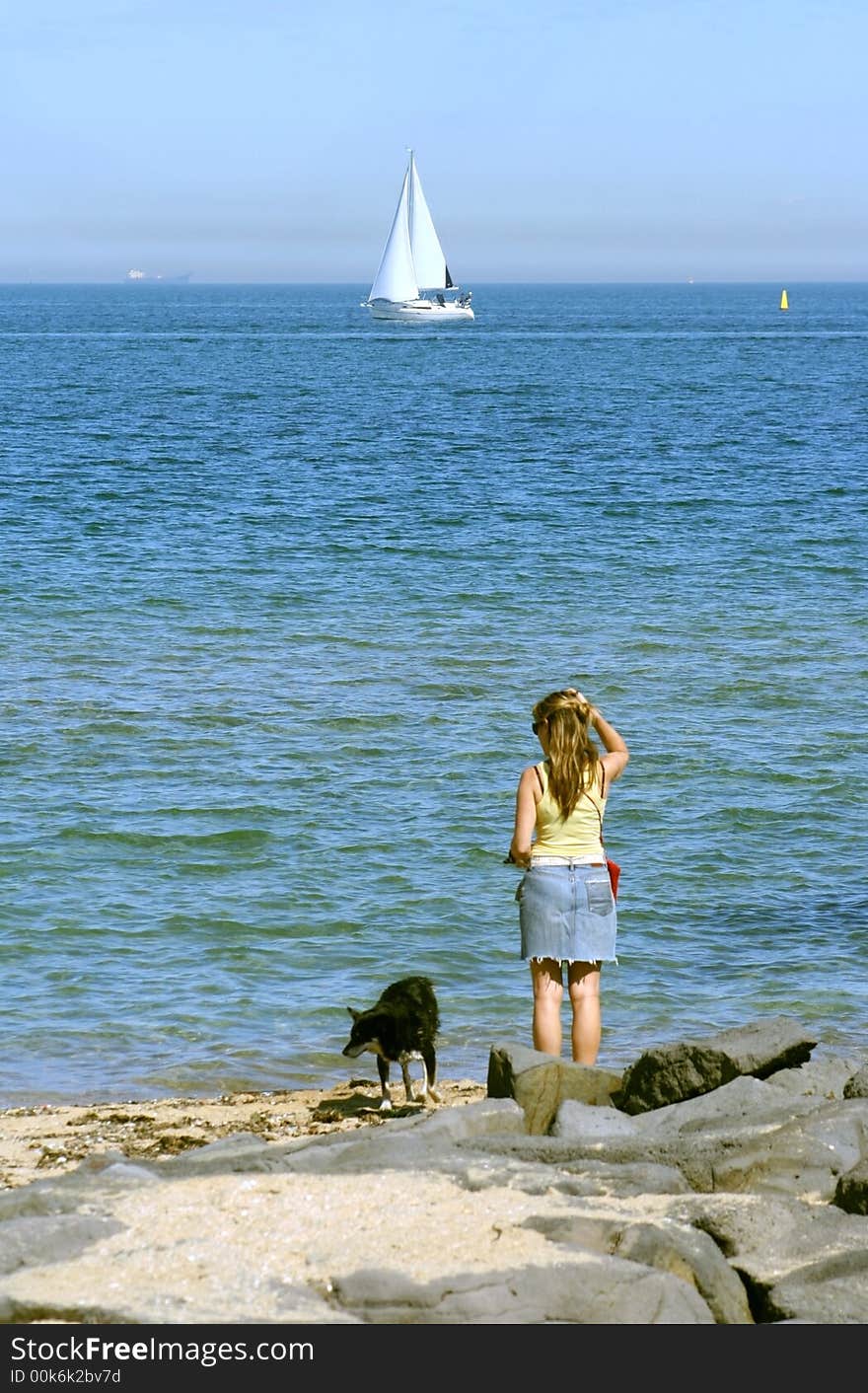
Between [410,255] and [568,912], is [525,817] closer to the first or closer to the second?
[568,912]

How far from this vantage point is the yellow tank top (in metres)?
7.98

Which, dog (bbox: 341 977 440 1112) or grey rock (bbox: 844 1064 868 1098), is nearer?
grey rock (bbox: 844 1064 868 1098)

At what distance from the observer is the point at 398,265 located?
406ft

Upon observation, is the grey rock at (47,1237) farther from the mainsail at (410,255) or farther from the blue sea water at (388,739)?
the mainsail at (410,255)

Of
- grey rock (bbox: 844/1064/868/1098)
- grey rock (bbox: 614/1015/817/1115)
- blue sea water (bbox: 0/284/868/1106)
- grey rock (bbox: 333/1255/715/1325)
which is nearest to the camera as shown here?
grey rock (bbox: 333/1255/715/1325)

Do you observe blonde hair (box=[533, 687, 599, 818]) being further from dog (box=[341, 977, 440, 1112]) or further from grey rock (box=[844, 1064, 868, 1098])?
grey rock (box=[844, 1064, 868, 1098])

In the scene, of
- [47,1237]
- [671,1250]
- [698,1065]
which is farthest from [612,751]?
[47,1237]

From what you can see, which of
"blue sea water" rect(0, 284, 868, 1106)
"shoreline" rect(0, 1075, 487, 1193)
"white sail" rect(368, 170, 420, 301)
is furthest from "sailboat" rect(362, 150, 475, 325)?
"shoreline" rect(0, 1075, 487, 1193)

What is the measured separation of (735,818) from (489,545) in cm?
1645

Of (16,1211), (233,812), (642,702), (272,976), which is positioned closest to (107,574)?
Result: (642,702)

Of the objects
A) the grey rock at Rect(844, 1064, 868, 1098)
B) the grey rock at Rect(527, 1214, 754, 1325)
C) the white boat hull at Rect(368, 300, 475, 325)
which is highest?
the white boat hull at Rect(368, 300, 475, 325)

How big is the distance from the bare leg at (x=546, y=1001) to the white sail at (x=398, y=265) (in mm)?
113405

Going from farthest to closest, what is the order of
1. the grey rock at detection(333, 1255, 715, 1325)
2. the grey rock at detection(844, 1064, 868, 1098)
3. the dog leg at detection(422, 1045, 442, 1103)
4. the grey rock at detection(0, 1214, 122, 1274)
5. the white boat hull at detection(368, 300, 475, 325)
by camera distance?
the white boat hull at detection(368, 300, 475, 325) → the dog leg at detection(422, 1045, 442, 1103) → the grey rock at detection(844, 1064, 868, 1098) → the grey rock at detection(0, 1214, 122, 1274) → the grey rock at detection(333, 1255, 715, 1325)

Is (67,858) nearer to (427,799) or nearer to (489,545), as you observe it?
(427,799)
